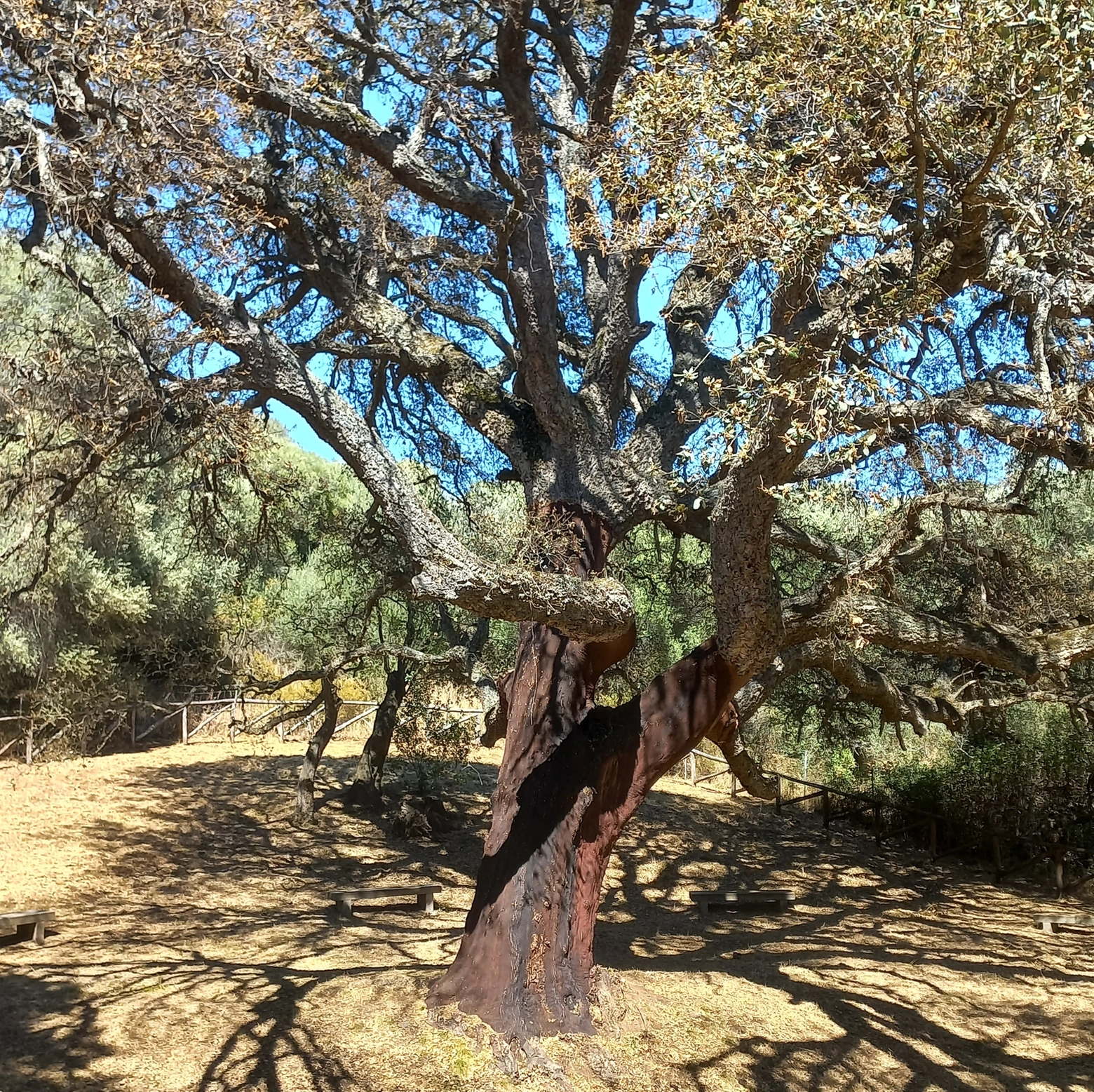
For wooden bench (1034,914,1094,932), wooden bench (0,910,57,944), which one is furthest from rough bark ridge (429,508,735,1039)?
wooden bench (1034,914,1094,932)

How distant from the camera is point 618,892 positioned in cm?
1277

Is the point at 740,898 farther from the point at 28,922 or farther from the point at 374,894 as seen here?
the point at 28,922

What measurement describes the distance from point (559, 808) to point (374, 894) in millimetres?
4251

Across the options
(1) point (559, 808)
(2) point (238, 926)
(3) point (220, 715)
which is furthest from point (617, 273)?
(3) point (220, 715)

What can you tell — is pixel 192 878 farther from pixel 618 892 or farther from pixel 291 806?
pixel 618 892

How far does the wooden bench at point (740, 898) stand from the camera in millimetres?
11805

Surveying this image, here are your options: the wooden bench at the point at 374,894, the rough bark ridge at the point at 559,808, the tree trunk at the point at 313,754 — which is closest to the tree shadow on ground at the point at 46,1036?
the rough bark ridge at the point at 559,808

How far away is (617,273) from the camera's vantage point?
8.37m

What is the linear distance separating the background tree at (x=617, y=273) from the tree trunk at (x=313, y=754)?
5.27 meters

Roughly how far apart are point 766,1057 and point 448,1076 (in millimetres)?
2226

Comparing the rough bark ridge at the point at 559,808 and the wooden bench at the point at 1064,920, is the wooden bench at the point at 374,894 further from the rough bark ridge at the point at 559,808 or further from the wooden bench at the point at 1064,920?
the wooden bench at the point at 1064,920

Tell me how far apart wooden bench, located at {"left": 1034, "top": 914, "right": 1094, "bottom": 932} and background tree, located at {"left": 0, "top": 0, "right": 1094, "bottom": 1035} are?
13.7ft

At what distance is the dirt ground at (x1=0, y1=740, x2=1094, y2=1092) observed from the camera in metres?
6.37

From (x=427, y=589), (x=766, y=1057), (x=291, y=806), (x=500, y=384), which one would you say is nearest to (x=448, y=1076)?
(x=766, y=1057)
